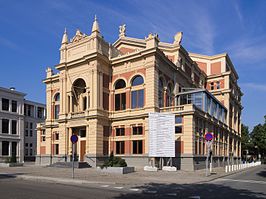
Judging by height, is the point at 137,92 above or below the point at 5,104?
above

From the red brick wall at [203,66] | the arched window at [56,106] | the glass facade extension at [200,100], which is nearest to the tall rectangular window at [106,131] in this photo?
the glass facade extension at [200,100]

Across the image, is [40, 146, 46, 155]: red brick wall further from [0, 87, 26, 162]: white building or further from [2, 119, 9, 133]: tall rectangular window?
[2, 119, 9, 133]: tall rectangular window

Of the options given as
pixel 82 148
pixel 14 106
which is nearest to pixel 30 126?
pixel 14 106

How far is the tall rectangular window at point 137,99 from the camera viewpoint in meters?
35.4

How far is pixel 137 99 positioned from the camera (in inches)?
1414

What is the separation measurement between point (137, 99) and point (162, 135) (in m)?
8.06

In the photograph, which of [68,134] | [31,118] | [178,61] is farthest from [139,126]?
[31,118]

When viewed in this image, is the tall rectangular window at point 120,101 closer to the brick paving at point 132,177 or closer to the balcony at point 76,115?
the balcony at point 76,115

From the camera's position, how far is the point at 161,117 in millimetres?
29156

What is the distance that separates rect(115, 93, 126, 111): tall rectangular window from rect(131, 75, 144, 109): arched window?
125cm

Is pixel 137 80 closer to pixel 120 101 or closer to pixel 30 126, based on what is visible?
pixel 120 101

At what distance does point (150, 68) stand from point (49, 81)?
59.6 ft

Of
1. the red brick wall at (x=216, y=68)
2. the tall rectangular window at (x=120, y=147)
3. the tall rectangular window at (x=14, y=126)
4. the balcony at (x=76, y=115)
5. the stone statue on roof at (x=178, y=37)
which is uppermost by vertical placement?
the stone statue on roof at (x=178, y=37)

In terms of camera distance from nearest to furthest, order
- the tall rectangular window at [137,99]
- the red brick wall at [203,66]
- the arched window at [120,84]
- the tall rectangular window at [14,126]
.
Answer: the tall rectangular window at [137,99], the arched window at [120,84], the red brick wall at [203,66], the tall rectangular window at [14,126]
